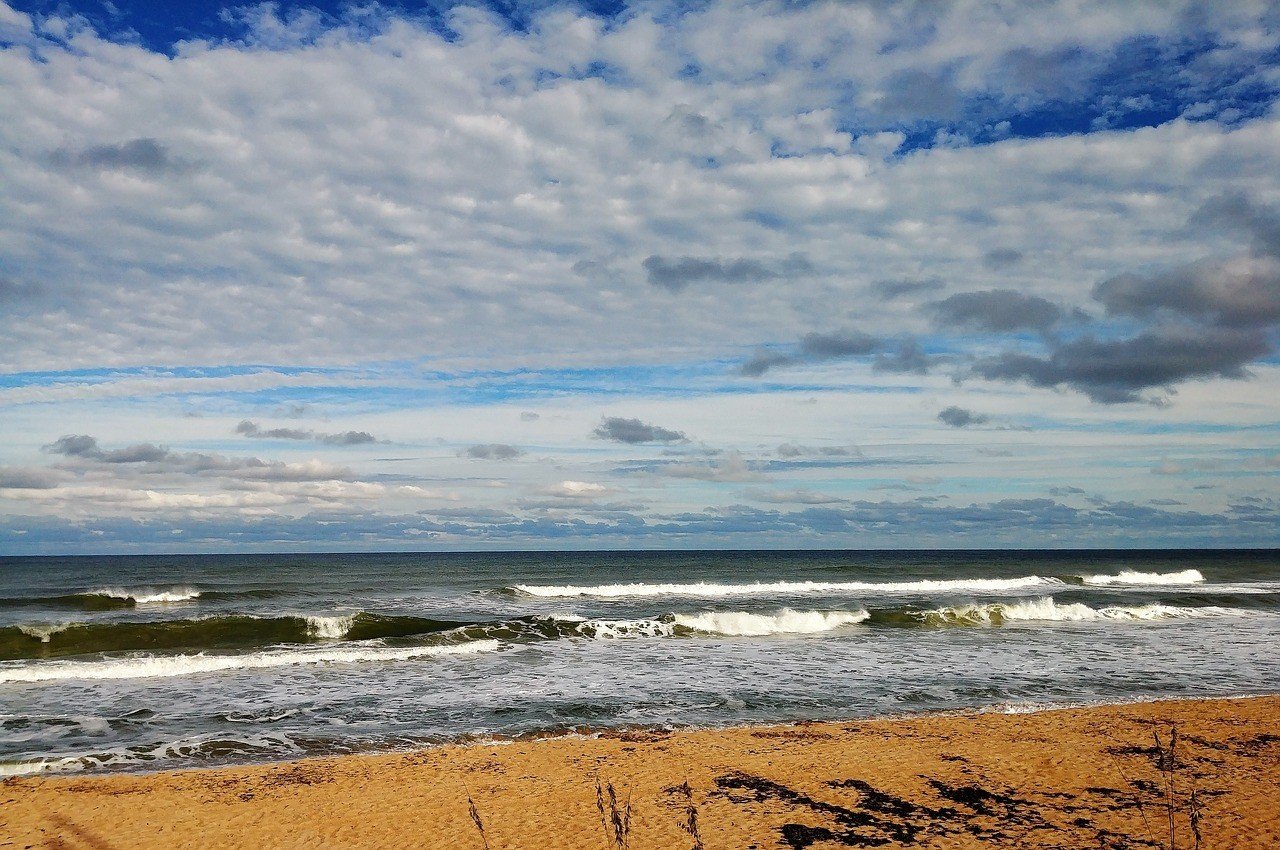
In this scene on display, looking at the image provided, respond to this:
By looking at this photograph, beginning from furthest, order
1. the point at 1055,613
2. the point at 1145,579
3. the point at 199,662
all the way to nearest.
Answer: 1. the point at 1145,579
2. the point at 1055,613
3. the point at 199,662

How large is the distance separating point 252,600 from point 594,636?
2348cm

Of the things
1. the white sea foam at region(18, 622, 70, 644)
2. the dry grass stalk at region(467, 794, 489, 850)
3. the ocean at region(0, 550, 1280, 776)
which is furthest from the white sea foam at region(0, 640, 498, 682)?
the dry grass stalk at region(467, 794, 489, 850)

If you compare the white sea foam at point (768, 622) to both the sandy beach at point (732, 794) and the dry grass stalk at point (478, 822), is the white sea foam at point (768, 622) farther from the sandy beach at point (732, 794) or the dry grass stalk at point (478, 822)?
the dry grass stalk at point (478, 822)

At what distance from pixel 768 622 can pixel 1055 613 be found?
13.6m

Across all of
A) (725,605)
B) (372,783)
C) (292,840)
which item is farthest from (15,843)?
(725,605)

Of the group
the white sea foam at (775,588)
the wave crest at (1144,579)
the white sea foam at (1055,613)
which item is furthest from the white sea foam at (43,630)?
the wave crest at (1144,579)

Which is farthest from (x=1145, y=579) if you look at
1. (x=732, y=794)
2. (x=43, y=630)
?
(x=43, y=630)

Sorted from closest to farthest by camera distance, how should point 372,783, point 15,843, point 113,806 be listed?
point 15,843 < point 113,806 < point 372,783

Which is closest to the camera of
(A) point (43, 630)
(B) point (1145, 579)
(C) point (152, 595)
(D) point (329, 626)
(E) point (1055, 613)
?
(A) point (43, 630)

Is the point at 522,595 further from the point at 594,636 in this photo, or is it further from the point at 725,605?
the point at 594,636

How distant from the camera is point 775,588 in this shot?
53406 mm

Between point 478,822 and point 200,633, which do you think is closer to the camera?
point 478,822

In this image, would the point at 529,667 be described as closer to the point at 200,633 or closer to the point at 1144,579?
the point at 200,633

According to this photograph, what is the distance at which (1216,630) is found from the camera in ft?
96.2
